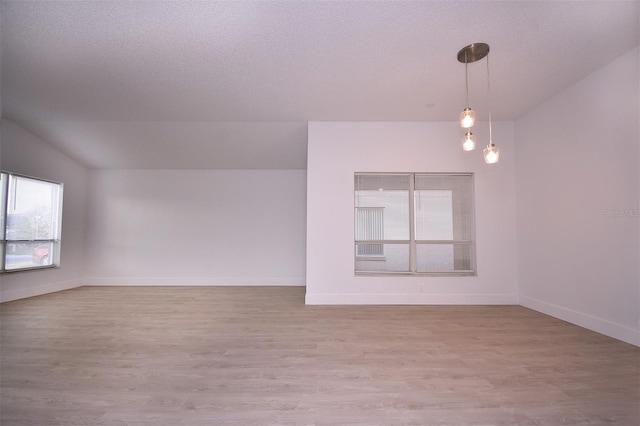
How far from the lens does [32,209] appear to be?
16.8ft

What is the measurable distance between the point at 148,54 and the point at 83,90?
1517 mm

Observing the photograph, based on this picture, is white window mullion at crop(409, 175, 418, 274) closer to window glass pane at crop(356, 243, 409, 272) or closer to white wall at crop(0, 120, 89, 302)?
window glass pane at crop(356, 243, 409, 272)

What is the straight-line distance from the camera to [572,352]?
8.53ft

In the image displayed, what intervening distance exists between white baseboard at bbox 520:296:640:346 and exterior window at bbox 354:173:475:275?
0.94 m

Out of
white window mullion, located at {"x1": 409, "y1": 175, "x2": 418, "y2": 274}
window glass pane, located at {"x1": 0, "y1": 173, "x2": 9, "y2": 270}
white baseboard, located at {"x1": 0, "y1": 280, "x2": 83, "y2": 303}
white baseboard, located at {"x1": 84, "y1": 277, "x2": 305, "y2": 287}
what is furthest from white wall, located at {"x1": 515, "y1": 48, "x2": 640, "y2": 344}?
window glass pane, located at {"x1": 0, "y1": 173, "x2": 9, "y2": 270}

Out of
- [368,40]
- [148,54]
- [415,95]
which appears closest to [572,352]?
[415,95]

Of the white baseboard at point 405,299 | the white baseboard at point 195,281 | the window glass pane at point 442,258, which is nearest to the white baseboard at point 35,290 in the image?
the white baseboard at point 195,281

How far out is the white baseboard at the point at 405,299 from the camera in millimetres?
4312

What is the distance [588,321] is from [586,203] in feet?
4.49

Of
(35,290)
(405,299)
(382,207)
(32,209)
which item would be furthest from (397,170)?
(35,290)

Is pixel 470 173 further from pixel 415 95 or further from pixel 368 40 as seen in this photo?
pixel 368 40

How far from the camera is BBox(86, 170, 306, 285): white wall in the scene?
19.7ft

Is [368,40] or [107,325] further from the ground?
[368,40]

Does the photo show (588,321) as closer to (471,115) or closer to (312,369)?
(471,115)
